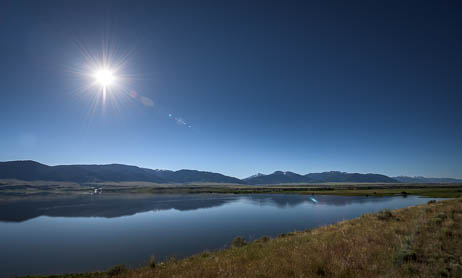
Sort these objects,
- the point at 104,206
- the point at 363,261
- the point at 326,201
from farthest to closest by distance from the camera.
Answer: the point at 326,201 < the point at 104,206 < the point at 363,261

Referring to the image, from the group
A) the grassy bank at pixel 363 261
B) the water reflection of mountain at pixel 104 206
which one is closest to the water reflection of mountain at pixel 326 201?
the water reflection of mountain at pixel 104 206

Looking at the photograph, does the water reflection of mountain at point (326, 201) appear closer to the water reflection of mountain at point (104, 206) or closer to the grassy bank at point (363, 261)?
the water reflection of mountain at point (104, 206)

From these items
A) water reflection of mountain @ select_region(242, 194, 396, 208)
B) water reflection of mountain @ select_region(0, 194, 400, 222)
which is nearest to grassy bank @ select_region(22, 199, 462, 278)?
→ water reflection of mountain @ select_region(0, 194, 400, 222)

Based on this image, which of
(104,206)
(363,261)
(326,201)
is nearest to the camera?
(363,261)

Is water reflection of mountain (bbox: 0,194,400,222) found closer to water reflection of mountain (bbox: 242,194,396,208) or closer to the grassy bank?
water reflection of mountain (bbox: 242,194,396,208)

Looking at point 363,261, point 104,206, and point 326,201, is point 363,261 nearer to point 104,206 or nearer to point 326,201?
point 326,201

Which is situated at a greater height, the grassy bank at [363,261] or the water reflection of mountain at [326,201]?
the grassy bank at [363,261]

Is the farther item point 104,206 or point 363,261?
point 104,206

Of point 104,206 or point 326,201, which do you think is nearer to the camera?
point 104,206

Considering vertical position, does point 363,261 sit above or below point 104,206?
above

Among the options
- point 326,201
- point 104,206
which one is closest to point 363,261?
point 326,201

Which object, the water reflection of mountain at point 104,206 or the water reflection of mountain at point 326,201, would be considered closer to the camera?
the water reflection of mountain at point 104,206

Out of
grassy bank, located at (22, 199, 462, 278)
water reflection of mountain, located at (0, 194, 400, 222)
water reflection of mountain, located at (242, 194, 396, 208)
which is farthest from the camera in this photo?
water reflection of mountain, located at (242, 194, 396, 208)

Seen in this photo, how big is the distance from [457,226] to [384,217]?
6819mm
